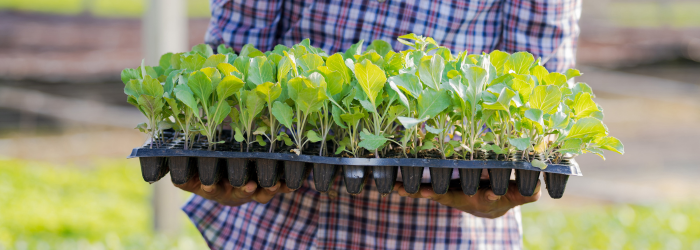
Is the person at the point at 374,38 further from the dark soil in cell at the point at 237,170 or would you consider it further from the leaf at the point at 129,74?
the leaf at the point at 129,74

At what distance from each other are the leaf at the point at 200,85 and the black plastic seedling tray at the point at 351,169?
0.27ft

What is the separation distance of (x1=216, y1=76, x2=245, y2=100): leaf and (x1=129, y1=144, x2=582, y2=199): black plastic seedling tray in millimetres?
85

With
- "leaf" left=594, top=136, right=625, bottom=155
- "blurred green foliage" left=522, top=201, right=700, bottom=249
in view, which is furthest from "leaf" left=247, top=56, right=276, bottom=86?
"blurred green foliage" left=522, top=201, right=700, bottom=249

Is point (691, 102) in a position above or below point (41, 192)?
above

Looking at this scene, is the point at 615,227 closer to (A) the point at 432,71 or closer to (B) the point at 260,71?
(A) the point at 432,71

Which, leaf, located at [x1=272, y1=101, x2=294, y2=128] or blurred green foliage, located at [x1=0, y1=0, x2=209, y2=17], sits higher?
blurred green foliage, located at [x1=0, y1=0, x2=209, y2=17]

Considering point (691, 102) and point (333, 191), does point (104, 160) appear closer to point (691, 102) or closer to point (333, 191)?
point (333, 191)

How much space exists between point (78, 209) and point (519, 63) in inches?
111

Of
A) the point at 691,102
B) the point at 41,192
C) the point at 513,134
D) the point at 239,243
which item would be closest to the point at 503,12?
the point at 513,134

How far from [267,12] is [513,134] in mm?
554

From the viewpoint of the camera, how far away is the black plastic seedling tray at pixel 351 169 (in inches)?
28.2

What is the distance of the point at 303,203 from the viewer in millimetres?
1064

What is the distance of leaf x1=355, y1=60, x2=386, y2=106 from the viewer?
0.67 meters

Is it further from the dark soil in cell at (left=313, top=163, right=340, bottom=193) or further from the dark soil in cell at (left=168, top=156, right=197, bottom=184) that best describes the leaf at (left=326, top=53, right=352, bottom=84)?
the dark soil in cell at (left=168, top=156, right=197, bottom=184)
